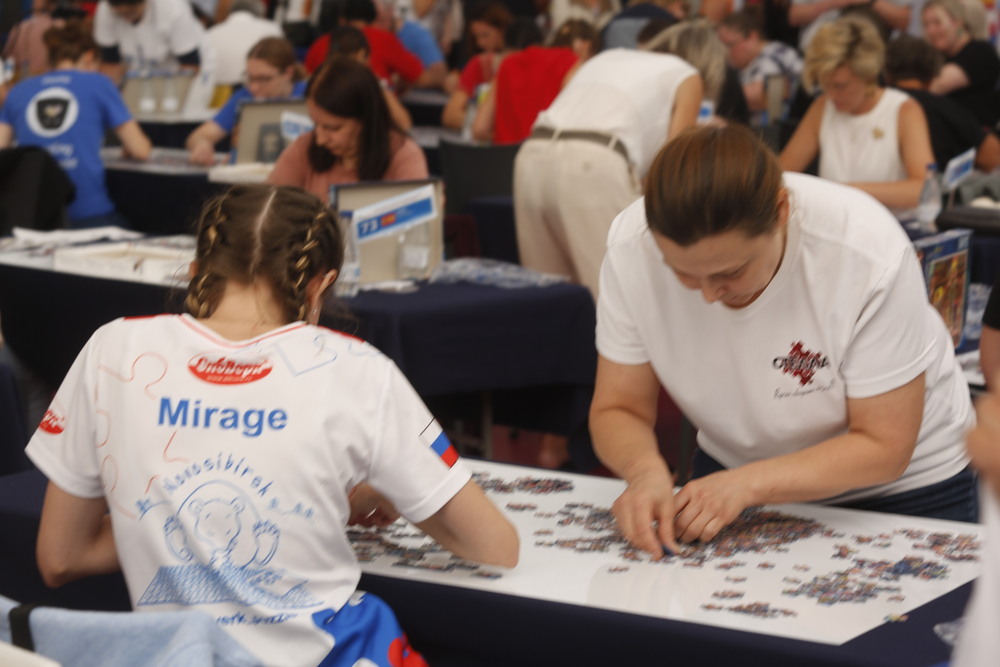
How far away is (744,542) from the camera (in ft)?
6.07

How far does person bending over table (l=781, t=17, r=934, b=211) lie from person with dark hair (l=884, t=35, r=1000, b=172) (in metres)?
0.35

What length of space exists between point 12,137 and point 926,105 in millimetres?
3866

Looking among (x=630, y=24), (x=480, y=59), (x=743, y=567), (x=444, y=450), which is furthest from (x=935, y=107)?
(x=444, y=450)

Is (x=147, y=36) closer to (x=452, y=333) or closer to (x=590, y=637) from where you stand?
(x=452, y=333)

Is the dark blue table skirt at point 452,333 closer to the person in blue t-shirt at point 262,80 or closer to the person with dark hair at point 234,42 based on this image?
the person in blue t-shirt at point 262,80

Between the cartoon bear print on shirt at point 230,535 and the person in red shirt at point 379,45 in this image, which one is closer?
the cartoon bear print on shirt at point 230,535

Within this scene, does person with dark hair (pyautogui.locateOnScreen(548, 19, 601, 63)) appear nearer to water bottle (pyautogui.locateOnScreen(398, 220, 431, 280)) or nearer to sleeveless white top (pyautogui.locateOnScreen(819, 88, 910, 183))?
sleeveless white top (pyautogui.locateOnScreen(819, 88, 910, 183))

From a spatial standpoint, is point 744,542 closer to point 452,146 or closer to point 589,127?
point 589,127

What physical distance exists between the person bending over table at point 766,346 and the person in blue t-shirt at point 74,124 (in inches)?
162

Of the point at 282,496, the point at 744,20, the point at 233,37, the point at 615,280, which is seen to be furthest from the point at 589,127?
the point at 233,37

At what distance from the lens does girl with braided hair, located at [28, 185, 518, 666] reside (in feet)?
5.15

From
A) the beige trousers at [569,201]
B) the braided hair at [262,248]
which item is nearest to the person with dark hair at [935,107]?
the beige trousers at [569,201]

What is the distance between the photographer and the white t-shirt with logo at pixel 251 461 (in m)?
1.57

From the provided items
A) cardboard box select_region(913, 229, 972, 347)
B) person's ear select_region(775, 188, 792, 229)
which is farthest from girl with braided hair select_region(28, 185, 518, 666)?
cardboard box select_region(913, 229, 972, 347)
